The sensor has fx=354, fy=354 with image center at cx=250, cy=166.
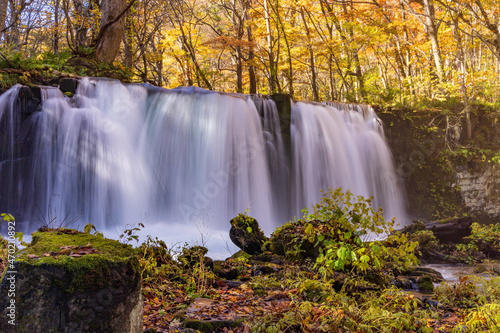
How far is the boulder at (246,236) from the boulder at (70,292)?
4.06 meters

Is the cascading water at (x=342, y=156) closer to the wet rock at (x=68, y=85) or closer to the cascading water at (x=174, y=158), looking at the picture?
the cascading water at (x=174, y=158)

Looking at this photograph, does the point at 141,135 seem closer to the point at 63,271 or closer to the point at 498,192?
the point at 63,271

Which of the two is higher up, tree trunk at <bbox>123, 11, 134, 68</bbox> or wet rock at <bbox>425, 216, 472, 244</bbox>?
tree trunk at <bbox>123, 11, 134, 68</bbox>

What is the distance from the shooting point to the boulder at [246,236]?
6.38 metres

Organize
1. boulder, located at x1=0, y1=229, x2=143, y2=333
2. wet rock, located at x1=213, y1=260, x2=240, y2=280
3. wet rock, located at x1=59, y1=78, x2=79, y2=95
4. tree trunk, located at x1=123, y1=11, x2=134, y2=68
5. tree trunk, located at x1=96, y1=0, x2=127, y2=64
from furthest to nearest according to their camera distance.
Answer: tree trunk, located at x1=123, y1=11, x2=134, y2=68 → tree trunk, located at x1=96, y1=0, x2=127, y2=64 → wet rock, located at x1=59, y1=78, x2=79, y2=95 → wet rock, located at x1=213, y1=260, x2=240, y2=280 → boulder, located at x1=0, y1=229, x2=143, y2=333

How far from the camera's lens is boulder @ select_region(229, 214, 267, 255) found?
638 centimetres

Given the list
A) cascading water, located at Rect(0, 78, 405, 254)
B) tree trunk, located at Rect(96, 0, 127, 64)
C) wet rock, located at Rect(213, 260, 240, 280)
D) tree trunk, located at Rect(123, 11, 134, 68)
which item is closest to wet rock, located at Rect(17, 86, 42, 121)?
cascading water, located at Rect(0, 78, 405, 254)

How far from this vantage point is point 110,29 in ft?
40.7

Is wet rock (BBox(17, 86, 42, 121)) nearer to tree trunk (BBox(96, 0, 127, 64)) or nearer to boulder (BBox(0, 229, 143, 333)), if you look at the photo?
tree trunk (BBox(96, 0, 127, 64))

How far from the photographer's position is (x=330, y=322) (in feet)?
9.71

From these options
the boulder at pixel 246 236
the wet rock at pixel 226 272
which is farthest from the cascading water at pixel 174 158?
the wet rock at pixel 226 272

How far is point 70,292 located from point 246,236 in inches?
175

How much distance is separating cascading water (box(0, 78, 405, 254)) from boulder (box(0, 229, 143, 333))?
5661 mm

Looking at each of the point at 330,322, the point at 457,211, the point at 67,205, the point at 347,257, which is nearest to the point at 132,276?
the point at 330,322
